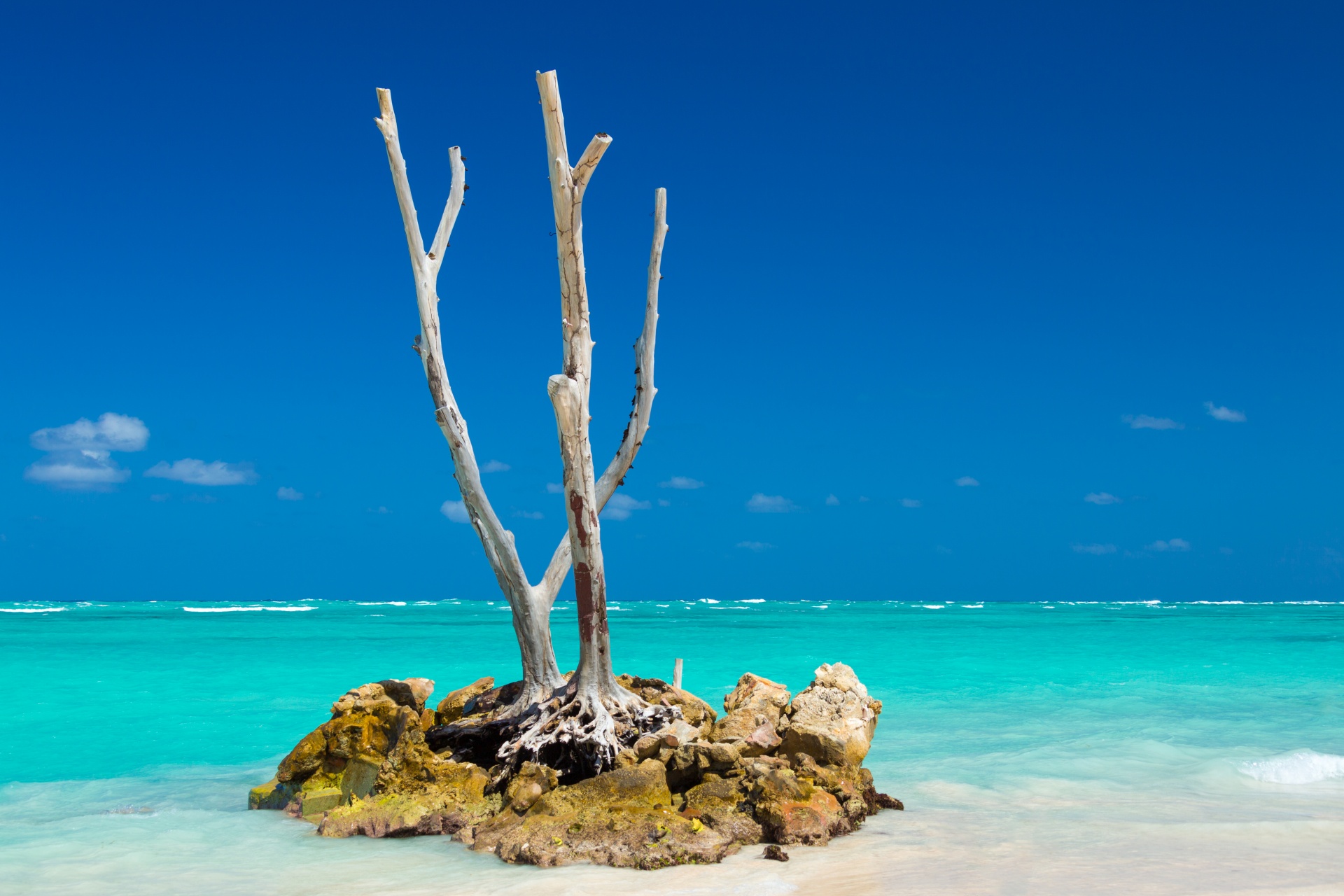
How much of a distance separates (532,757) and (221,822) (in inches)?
80.0

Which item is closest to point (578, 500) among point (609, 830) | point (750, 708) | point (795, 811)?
point (750, 708)

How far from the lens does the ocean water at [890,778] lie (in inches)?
199

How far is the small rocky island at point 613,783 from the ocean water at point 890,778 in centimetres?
16

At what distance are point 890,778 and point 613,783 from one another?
305 centimetres

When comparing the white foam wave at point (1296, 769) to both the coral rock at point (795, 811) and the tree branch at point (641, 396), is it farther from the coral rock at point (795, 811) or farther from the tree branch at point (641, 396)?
the tree branch at point (641, 396)

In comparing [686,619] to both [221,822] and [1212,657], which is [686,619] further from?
[221,822]

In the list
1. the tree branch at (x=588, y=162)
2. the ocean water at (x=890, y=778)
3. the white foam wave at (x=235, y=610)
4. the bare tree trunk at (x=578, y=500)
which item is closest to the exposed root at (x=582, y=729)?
the bare tree trunk at (x=578, y=500)

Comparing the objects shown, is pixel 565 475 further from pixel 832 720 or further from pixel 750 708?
pixel 832 720

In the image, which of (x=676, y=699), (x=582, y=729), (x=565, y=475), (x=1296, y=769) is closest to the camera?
(x=582, y=729)

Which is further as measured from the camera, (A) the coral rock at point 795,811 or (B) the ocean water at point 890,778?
(A) the coral rock at point 795,811

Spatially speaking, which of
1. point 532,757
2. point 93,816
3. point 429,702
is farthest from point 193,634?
point 532,757

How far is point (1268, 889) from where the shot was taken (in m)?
4.73

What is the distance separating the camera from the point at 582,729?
621 centimetres

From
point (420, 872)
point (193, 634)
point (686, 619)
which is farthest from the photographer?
point (686, 619)
